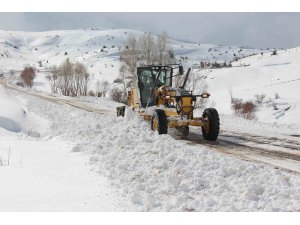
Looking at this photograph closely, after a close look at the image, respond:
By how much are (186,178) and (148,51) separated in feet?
119

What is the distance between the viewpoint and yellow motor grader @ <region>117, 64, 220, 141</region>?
1219 centimetres

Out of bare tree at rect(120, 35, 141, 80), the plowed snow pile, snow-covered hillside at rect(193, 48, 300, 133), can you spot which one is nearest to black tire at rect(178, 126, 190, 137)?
the plowed snow pile

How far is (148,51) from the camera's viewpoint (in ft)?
140

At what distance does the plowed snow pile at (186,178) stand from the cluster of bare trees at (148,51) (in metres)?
30.1

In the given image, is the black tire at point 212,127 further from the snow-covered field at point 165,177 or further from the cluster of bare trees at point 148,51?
the cluster of bare trees at point 148,51

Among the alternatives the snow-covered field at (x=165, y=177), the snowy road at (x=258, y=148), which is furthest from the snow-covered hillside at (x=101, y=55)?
the snow-covered field at (x=165, y=177)

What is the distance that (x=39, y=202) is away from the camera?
247 inches

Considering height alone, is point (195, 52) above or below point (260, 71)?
above

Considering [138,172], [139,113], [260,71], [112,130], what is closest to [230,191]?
[138,172]

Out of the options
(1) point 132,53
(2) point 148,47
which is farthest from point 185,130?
(1) point 132,53

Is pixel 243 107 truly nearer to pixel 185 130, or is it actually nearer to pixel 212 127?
pixel 185 130

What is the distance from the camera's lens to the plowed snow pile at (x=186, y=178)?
6082 millimetres

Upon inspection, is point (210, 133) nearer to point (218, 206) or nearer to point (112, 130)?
point (112, 130)

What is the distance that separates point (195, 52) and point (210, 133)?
120800 millimetres
